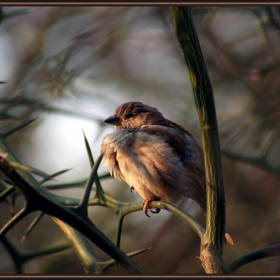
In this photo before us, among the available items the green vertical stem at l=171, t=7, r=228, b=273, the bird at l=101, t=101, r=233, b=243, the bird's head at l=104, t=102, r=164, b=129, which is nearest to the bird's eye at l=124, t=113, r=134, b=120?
the bird's head at l=104, t=102, r=164, b=129

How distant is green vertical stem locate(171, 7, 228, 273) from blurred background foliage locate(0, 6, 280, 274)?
2.84 meters

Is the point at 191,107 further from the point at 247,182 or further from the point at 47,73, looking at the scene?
the point at 47,73

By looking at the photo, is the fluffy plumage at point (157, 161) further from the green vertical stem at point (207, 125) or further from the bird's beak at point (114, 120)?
the green vertical stem at point (207, 125)

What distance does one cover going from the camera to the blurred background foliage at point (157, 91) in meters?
4.93

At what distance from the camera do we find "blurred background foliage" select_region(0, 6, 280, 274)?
4.93 metres

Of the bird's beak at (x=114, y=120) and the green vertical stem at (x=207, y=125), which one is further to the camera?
the bird's beak at (x=114, y=120)

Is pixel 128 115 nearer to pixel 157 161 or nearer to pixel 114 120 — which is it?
pixel 114 120

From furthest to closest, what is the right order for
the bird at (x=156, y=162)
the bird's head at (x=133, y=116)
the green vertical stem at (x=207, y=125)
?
the bird's head at (x=133, y=116), the bird at (x=156, y=162), the green vertical stem at (x=207, y=125)

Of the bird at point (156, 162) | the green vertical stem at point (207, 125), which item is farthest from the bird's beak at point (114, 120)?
the green vertical stem at point (207, 125)

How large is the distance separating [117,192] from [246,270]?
214cm

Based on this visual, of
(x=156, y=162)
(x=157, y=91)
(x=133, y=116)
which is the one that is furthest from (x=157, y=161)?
(x=157, y=91)

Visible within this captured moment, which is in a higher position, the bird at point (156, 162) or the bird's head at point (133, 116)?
the bird's head at point (133, 116)

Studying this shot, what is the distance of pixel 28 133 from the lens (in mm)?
5598

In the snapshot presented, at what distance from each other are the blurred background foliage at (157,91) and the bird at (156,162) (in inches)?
23.6
